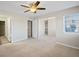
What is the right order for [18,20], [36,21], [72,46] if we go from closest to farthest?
[72,46] < [18,20] < [36,21]

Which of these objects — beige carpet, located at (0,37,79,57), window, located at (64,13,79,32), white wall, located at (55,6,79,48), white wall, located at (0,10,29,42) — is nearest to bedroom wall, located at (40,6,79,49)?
white wall, located at (55,6,79,48)

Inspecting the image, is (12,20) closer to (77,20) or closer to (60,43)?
(60,43)

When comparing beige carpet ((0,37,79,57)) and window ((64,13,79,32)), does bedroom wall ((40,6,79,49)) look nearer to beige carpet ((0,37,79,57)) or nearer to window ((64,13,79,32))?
window ((64,13,79,32))

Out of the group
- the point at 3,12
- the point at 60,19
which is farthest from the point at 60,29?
the point at 3,12

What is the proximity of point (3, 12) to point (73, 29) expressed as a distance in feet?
14.4

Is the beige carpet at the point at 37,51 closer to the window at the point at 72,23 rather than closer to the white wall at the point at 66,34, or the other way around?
the white wall at the point at 66,34

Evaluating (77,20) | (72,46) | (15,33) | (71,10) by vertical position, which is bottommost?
(72,46)

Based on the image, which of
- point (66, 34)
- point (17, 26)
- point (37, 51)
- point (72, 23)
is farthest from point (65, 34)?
point (17, 26)

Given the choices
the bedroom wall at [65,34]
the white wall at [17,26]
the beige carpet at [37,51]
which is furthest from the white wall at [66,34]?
the white wall at [17,26]

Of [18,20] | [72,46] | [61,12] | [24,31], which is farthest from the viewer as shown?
[24,31]

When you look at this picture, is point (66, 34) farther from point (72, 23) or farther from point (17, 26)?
point (17, 26)

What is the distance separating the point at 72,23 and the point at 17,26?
3.93 m

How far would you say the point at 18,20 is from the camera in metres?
6.79

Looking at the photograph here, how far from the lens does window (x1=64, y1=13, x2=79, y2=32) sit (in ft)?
16.1
